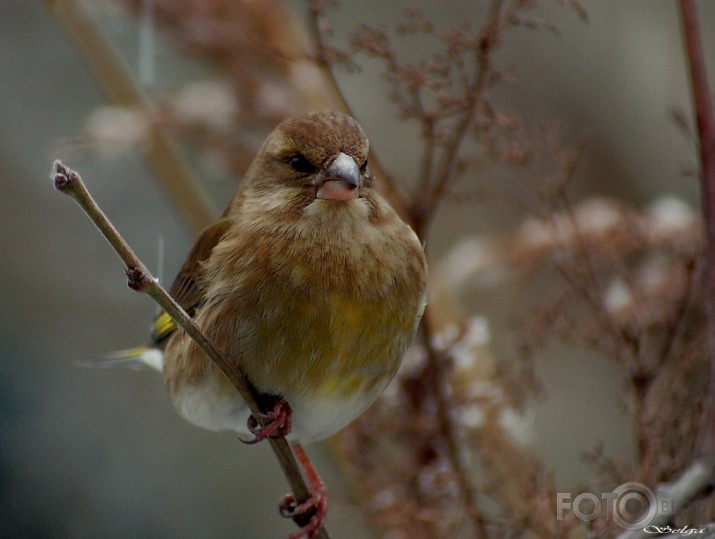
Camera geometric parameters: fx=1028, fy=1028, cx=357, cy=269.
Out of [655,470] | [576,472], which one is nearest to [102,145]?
[655,470]

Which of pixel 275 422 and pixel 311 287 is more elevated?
pixel 311 287

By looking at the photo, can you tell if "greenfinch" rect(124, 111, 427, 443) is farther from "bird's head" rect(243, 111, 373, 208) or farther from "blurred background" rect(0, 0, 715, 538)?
"blurred background" rect(0, 0, 715, 538)

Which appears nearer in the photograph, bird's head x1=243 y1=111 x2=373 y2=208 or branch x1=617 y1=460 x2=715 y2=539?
branch x1=617 y1=460 x2=715 y2=539

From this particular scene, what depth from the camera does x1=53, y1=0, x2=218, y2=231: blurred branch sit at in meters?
2.68

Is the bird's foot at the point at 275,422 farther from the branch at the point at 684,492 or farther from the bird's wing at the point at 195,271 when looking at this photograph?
the branch at the point at 684,492

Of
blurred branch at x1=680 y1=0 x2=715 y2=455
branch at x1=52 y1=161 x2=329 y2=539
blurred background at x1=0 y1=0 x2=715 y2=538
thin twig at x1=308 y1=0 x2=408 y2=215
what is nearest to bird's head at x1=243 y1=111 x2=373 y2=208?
thin twig at x1=308 y1=0 x2=408 y2=215

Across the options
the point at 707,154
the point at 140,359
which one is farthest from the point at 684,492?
the point at 140,359

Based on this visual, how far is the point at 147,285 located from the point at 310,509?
1.08 m

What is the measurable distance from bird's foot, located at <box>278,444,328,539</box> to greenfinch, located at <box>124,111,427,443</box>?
0.71 ft

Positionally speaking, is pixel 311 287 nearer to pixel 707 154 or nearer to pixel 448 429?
pixel 448 429

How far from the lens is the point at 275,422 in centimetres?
188

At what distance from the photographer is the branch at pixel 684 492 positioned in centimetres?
151

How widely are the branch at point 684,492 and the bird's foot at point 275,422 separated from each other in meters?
0.64

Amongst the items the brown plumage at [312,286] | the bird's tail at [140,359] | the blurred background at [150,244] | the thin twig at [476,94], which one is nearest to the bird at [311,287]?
the brown plumage at [312,286]
